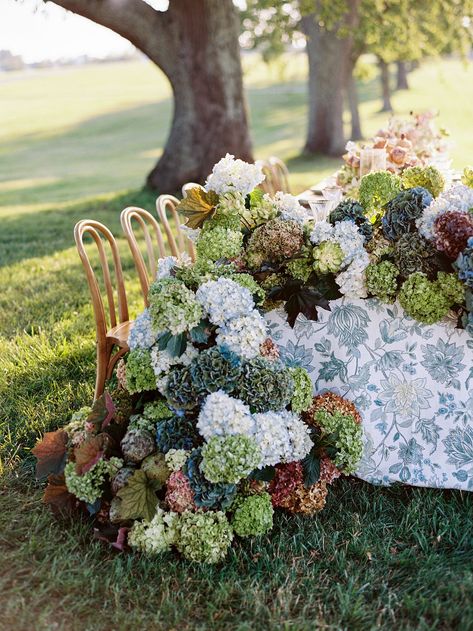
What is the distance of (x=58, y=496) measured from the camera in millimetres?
2891

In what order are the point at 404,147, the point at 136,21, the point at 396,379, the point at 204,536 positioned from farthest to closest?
the point at 136,21 → the point at 404,147 → the point at 396,379 → the point at 204,536

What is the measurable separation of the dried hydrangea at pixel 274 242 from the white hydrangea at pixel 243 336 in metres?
0.32

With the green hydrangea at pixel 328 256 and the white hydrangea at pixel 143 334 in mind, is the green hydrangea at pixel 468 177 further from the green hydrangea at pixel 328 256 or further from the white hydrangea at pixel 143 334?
the white hydrangea at pixel 143 334

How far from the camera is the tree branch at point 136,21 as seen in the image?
8664 millimetres

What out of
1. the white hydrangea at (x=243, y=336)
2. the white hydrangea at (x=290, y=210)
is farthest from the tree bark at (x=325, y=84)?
the white hydrangea at (x=243, y=336)

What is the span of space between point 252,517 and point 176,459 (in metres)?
0.34

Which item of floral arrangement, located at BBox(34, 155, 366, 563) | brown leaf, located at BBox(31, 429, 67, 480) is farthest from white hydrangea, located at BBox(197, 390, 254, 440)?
brown leaf, located at BBox(31, 429, 67, 480)

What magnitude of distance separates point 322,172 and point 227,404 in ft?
39.5

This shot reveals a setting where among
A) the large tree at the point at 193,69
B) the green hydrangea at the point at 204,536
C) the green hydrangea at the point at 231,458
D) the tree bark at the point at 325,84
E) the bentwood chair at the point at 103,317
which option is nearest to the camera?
the green hydrangea at the point at 231,458

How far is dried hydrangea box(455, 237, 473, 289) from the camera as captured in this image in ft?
8.60

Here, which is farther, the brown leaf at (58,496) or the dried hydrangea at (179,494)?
the brown leaf at (58,496)

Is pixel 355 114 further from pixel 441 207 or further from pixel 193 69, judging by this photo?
pixel 441 207

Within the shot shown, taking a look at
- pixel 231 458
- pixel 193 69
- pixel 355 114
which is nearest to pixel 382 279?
pixel 231 458

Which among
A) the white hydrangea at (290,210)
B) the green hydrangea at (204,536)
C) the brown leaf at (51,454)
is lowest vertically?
the green hydrangea at (204,536)
